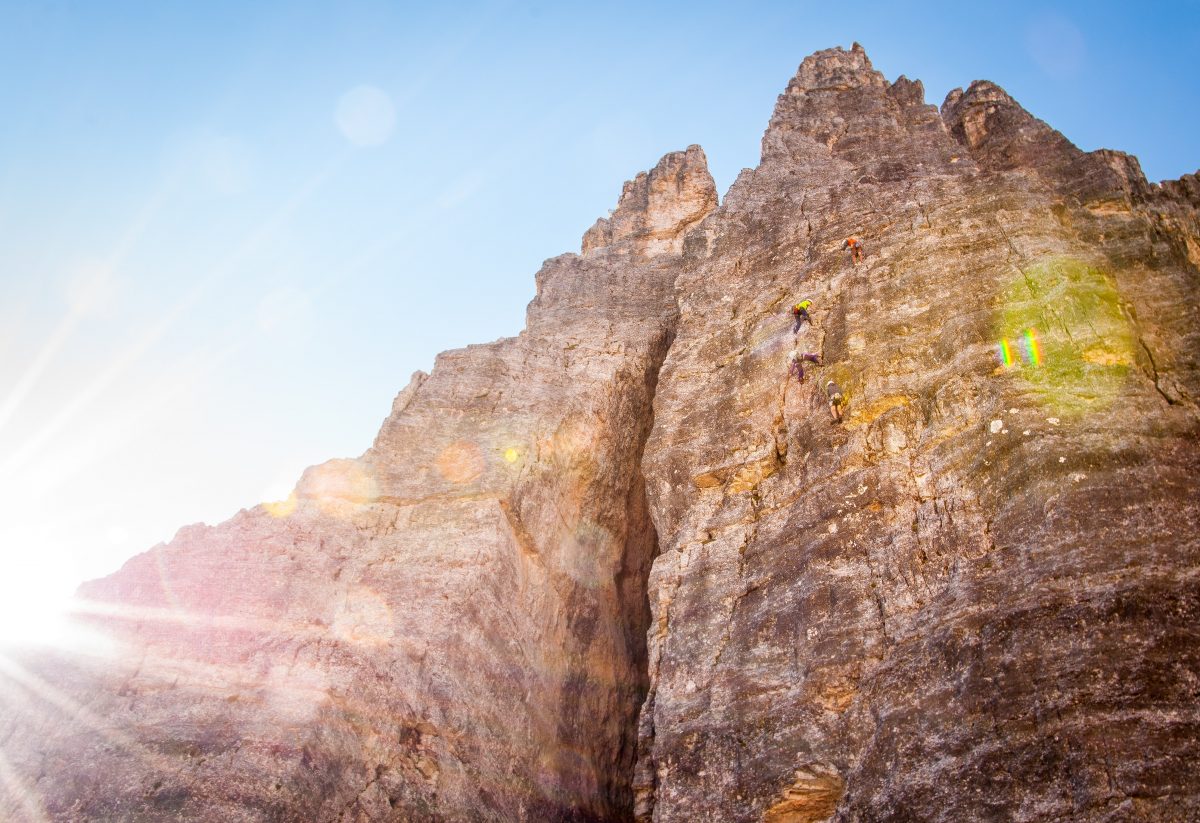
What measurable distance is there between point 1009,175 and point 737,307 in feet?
25.2

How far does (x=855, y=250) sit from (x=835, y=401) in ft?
19.5

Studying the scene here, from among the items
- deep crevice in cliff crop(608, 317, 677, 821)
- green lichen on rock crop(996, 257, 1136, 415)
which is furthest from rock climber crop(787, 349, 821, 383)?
deep crevice in cliff crop(608, 317, 677, 821)

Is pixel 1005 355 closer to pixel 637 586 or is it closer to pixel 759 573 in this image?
pixel 759 573

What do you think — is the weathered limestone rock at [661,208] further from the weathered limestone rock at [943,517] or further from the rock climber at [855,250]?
the rock climber at [855,250]

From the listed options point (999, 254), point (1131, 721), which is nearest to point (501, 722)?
point (1131, 721)

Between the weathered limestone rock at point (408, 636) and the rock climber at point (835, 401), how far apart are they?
26.9 feet

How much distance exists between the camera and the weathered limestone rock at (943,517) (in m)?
10.9

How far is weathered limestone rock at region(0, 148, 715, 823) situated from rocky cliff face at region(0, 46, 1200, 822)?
0.08 meters

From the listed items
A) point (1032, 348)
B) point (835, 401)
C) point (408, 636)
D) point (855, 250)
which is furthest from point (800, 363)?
point (408, 636)

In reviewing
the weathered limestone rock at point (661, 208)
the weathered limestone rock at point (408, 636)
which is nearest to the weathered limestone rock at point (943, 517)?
the weathered limestone rock at point (408, 636)

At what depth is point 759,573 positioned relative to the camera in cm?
1631

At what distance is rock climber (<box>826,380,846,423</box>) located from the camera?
17797 millimetres

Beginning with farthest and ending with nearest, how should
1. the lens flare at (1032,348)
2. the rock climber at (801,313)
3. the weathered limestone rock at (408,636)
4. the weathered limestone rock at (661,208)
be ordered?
the weathered limestone rock at (661,208), the rock climber at (801,313), the lens flare at (1032,348), the weathered limestone rock at (408,636)

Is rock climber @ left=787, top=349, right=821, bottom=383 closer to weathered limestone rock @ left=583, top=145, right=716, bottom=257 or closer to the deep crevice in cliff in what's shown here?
the deep crevice in cliff
